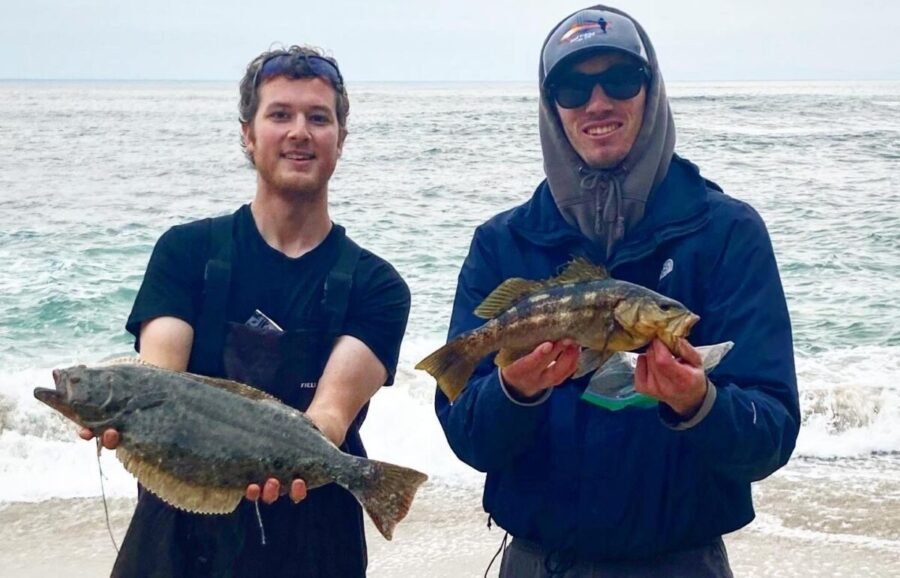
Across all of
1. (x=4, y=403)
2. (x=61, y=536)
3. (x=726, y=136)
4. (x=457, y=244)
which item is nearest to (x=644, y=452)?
(x=61, y=536)

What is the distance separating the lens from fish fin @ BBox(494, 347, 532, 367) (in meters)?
3.44

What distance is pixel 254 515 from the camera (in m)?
4.12

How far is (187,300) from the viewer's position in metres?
4.16

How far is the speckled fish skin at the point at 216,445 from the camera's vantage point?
3721 millimetres

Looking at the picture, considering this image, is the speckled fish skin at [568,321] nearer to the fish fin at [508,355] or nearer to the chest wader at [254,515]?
the fish fin at [508,355]

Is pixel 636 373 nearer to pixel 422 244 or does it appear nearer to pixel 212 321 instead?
pixel 212 321

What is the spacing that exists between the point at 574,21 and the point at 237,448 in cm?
194

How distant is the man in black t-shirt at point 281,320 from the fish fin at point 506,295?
0.86 meters

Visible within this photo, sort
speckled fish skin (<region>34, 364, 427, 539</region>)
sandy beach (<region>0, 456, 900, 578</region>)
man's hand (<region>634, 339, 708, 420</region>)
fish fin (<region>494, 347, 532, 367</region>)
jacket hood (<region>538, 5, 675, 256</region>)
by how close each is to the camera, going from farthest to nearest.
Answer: sandy beach (<region>0, 456, 900, 578</region>)
speckled fish skin (<region>34, 364, 427, 539</region>)
jacket hood (<region>538, 5, 675, 256</region>)
fish fin (<region>494, 347, 532, 367</region>)
man's hand (<region>634, 339, 708, 420</region>)

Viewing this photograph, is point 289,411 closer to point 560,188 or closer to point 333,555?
point 333,555

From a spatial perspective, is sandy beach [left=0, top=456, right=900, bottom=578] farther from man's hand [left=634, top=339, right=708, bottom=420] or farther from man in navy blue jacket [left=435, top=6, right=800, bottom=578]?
man's hand [left=634, top=339, right=708, bottom=420]

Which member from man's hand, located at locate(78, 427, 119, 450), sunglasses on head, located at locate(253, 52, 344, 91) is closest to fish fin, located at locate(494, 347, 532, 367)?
man's hand, located at locate(78, 427, 119, 450)

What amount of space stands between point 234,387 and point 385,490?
0.67m

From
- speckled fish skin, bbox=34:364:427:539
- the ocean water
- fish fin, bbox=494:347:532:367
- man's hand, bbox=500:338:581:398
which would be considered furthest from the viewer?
the ocean water
